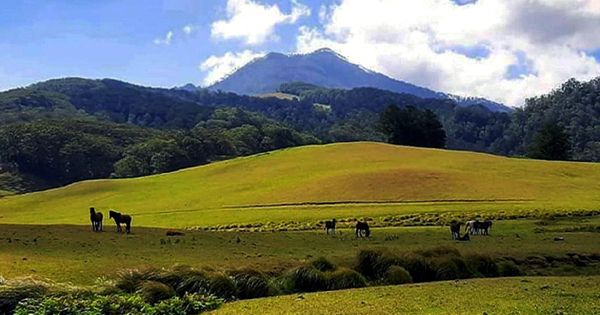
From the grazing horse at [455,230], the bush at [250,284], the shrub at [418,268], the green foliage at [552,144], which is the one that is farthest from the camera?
the green foliage at [552,144]

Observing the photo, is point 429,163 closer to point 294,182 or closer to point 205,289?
point 294,182

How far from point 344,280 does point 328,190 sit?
5278 centimetres

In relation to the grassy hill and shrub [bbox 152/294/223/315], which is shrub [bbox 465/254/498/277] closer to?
shrub [bbox 152/294/223/315]

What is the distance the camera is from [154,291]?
19203 millimetres

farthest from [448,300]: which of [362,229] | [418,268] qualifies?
[362,229]

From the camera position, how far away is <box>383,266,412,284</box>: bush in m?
23.8

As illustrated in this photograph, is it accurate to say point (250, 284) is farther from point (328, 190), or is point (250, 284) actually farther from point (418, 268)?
point (328, 190)

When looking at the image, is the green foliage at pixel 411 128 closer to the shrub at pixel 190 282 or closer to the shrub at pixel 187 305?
the shrub at pixel 190 282

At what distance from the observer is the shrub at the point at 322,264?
23.4m

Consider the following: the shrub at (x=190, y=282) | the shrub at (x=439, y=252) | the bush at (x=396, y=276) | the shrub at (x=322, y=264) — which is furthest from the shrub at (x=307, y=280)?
the shrub at (x=439, y=252)

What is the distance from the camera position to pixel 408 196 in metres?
69.8

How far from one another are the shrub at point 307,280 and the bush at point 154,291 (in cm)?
464

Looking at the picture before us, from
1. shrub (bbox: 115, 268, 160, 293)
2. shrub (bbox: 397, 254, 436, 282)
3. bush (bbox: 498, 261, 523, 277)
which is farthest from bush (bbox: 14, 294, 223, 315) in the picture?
bush (bbox: 498, 261, 523, 277)

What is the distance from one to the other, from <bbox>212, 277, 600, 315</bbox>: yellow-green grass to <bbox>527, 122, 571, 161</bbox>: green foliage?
12082cm
